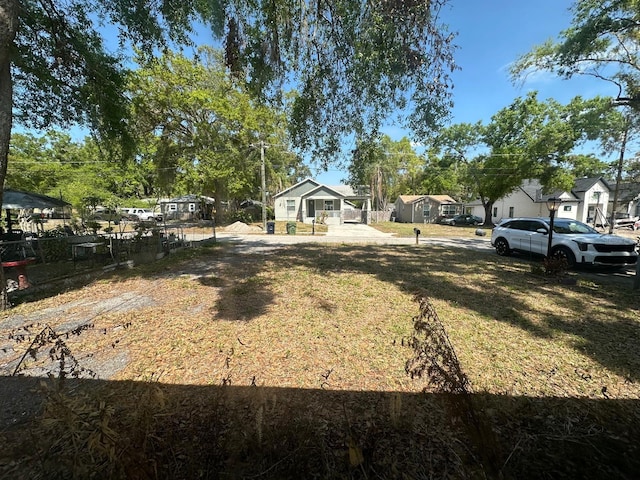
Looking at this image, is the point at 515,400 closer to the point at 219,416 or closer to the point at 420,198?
the point at 219,416

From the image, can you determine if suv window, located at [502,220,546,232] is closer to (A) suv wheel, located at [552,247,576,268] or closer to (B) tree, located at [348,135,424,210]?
(A) suv wheel, located at [552,247,576,268]

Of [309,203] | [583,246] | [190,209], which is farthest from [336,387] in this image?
[190,209]

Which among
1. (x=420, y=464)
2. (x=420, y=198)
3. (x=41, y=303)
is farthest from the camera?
(x=420, y=198)

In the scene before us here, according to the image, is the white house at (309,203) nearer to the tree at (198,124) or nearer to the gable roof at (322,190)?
the gable roof at (322,190)

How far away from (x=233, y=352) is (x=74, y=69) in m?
7.75

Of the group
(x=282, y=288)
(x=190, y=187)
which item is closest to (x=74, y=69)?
(x=282, y=288)

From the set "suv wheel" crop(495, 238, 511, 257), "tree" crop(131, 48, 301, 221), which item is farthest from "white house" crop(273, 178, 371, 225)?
"suv wheel" crop(495, 238, 511, 257)

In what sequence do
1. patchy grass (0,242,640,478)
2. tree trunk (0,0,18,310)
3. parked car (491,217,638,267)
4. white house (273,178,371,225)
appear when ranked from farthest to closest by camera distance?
white house (273,178,371,225) → parked car (491,217,638,267) → tree trunk (0,0,18,310) → patchy grass (0,242,640,478)

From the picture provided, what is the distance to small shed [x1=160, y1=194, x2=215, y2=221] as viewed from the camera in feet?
104

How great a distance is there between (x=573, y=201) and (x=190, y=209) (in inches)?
1918

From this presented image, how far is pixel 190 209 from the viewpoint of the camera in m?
42.4

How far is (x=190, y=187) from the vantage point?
22.1 m

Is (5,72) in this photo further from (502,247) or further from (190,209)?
(190,209)

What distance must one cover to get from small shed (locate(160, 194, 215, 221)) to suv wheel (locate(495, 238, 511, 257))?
26688 millimetres
